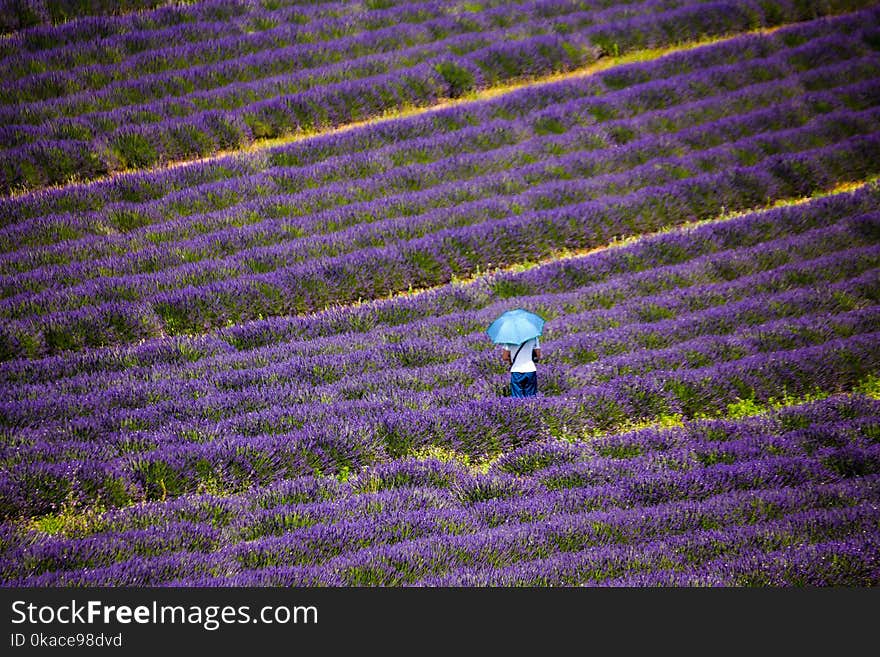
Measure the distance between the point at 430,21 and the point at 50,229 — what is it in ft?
23.1

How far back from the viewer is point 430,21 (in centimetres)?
1272

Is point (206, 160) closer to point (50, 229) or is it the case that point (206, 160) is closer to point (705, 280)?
point (50, 229)

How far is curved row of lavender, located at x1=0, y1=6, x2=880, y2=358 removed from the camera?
23.5ft

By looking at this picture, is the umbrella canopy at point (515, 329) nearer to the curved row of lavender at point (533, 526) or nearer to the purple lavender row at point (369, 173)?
the curved row of lavender at point (533, 526)

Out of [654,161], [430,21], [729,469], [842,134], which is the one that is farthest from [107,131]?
[842,134]

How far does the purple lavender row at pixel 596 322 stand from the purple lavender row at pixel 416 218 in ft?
5.32

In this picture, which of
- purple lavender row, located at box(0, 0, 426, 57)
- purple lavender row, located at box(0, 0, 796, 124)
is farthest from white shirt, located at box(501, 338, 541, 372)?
purple lavender row, located at box(0, 0, 426, 57)

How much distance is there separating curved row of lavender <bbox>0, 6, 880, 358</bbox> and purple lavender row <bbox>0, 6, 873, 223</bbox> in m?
0.25

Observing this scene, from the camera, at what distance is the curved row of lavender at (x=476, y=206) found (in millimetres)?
7156

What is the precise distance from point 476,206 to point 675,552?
575 centimetres

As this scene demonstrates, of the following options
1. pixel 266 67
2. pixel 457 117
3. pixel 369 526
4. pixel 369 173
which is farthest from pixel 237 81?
pixel 369 526

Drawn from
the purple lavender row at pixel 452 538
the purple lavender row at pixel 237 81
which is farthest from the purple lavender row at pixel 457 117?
the purple lavender row at pixel 452 538

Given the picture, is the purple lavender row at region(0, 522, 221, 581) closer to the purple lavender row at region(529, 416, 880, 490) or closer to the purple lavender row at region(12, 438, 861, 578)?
the purple lavender row at region(12, 438, 861, 578)

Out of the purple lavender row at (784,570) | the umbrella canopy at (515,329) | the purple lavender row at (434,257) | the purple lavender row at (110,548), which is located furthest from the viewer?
the purple lavender row at (434,257)
